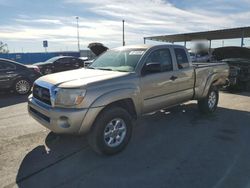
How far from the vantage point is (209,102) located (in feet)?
24.7

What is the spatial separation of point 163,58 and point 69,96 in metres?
2.44

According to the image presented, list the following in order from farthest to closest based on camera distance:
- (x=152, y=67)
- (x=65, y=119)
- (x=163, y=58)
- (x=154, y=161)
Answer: (x=163, y=58) < (x=152, y=67) < (x=154, y=161) < (x=65, y=119)

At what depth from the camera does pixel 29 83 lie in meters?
11.0

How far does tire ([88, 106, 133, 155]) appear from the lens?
448cm

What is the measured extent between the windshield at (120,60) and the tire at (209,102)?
2.73 meters

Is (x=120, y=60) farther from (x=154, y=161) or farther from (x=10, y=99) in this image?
(x=10, y=99)

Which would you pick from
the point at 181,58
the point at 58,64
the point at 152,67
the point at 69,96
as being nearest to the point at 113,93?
the point at 69,96

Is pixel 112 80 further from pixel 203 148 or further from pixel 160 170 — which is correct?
pixel 203 148

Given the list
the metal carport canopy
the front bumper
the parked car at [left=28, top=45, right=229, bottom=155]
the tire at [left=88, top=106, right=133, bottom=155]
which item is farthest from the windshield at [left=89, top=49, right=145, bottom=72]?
the metal carport canopy

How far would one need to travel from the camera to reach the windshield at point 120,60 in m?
5.34

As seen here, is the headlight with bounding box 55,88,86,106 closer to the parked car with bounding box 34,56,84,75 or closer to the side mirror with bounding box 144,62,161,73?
the side mirror with bounding box 144,62,161,73

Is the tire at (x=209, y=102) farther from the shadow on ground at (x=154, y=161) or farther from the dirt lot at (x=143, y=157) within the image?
the shadow on ground at (x=154, y=161)

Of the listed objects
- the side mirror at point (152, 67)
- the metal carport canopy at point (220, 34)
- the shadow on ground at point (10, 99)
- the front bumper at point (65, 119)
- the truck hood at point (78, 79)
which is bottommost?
the shadow on ground at point (10, 99)

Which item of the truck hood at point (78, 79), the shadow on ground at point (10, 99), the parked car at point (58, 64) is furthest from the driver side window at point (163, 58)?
the parked car at point (58, 64)
